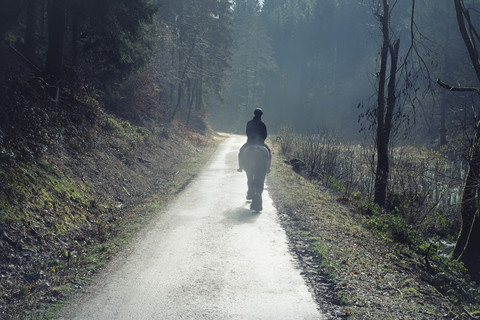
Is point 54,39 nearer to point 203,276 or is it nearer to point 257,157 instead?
point 257,157

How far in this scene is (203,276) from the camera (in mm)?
5844

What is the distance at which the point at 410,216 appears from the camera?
424 inches

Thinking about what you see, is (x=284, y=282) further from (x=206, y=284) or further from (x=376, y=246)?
(x=376, y=246)

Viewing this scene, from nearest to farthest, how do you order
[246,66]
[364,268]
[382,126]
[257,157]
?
[364,268], [257,157], [382,126], [246,66]

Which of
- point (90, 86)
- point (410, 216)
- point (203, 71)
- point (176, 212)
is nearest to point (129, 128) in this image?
point (90, 86)

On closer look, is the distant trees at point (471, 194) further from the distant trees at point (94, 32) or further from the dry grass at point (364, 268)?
the distant trees at point (94, 32)

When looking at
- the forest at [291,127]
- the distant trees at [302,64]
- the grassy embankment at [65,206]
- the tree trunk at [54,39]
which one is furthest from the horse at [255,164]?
the distant trees at [302,64]

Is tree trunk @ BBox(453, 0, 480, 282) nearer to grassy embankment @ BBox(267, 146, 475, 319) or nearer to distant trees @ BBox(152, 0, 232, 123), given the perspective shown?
grassy embankment @ BBox(267, 146, 475, 319)

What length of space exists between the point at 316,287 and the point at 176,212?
5.30 meters

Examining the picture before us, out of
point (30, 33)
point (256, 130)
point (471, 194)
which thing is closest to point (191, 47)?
point (30, 33)

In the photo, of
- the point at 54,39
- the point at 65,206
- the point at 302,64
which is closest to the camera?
the point at 65,206

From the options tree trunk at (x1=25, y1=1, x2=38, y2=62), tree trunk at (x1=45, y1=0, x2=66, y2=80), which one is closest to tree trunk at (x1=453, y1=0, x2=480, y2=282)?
tree trunk at (x1=45, y1=0, x2=66, y2=80)

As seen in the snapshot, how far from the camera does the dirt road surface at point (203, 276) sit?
4734 millimetres

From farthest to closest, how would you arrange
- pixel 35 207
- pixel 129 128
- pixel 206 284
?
pixel 129 128, pixel 35 207, pixel 206 284
